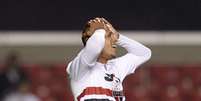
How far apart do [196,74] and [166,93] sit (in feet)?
1.52

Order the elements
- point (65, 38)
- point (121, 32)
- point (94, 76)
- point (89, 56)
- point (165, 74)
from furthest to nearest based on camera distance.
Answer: point (65, 38)
point (165, 74)
point (121, 32)
point (94, 76)
point (89, 56)

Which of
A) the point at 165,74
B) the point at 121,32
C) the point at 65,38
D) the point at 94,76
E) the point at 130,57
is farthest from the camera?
the point at 65,38

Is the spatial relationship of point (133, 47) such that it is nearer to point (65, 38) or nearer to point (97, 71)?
point (97, 71)

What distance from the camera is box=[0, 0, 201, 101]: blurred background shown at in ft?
36.6

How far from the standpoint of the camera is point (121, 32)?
1114 cm

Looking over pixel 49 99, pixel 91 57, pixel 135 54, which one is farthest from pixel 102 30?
pixel 49 99

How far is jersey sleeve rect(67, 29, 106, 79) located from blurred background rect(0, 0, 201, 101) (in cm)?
656

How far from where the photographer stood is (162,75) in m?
11.3

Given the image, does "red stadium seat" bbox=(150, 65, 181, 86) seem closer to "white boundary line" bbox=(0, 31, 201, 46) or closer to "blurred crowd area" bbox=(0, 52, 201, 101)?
"blurred crowd area" bbox=(0, 52, 201, 101)

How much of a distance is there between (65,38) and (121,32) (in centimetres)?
78
